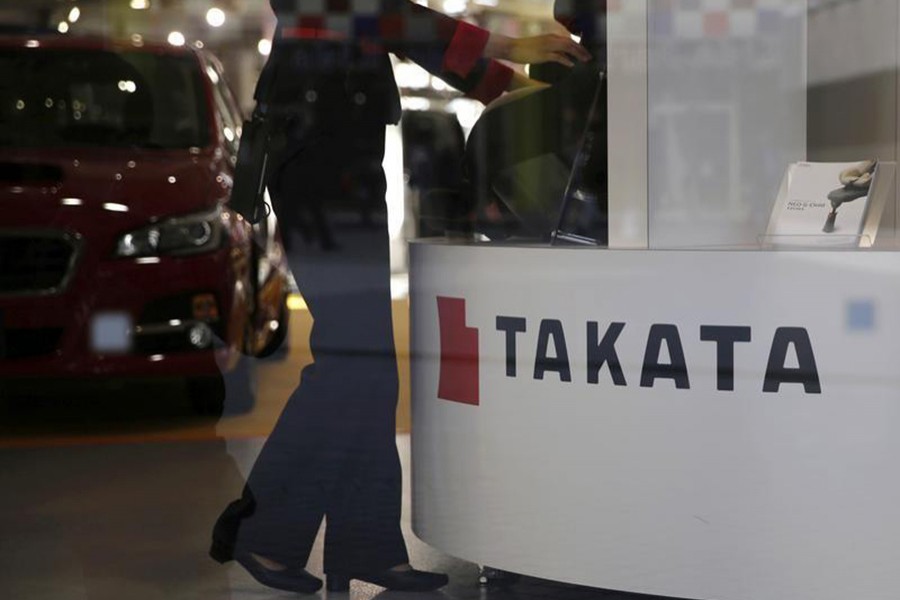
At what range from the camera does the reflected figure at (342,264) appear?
254 cm

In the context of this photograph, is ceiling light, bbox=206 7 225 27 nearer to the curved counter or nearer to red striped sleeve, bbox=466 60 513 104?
red striped sleeve, bbox=466 60 513 104

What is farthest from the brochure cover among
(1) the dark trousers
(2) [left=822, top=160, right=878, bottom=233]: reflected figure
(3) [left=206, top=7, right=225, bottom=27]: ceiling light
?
(3) [left=206, top=7, right=225, bottom=27]: ceiling light

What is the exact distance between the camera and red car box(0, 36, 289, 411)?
9.55ft

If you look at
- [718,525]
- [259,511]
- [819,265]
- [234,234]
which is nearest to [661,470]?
[718,525]

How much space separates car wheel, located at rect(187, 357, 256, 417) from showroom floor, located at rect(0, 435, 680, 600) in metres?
0.08

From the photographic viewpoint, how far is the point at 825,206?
208 cm

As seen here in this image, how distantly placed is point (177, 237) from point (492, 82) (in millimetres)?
817

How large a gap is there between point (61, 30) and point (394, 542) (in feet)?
4.06

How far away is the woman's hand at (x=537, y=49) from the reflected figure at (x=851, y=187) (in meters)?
0.52

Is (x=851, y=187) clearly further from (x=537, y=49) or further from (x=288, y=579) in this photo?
(x=288, y=579)

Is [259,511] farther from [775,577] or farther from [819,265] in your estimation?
[819,265]

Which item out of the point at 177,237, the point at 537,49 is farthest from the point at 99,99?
the point at 537,49

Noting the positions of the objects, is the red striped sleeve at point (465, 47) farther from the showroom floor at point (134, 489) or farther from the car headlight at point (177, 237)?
the car headlight at point (177, 237)

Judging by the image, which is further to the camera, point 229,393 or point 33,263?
point 229,393
